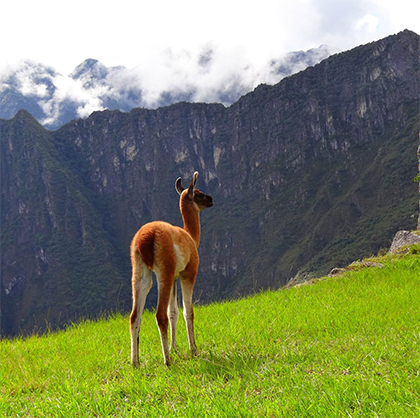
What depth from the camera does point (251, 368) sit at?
11.1 feet

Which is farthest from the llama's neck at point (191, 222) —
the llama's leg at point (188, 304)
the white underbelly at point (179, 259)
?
the white underbelly at point (179, 259)

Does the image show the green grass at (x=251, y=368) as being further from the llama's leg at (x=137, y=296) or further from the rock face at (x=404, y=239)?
the rock face at (x=404, y=239)

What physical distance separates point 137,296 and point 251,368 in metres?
1.59

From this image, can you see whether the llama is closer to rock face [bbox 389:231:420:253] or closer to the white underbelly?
the white underbelly

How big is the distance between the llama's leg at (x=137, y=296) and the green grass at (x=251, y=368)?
23 centimetres

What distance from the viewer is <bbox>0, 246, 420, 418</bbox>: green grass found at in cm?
247

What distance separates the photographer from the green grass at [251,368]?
2471 mm

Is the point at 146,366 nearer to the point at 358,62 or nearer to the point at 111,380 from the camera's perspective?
the point at 111,380

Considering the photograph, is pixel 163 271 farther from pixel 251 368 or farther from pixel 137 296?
pixel 251 368

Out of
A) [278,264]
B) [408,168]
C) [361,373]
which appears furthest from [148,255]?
[278,264]

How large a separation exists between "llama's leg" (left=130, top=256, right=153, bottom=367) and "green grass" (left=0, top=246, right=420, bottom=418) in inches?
9.0

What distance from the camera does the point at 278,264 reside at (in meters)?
157

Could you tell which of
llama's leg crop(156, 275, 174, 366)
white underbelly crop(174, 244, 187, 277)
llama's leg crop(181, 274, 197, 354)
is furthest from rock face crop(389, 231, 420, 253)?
llama's leg crop(156, 275, 174, 366)

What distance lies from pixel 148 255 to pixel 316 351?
2.12m
